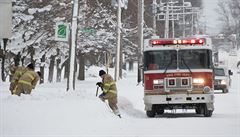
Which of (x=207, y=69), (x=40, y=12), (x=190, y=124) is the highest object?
(x=40, y=12)

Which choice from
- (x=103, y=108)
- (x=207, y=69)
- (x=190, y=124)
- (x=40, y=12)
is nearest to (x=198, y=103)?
(x=207, y=69)

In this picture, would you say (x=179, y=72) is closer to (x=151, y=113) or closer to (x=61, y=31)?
(x=151, y=113)

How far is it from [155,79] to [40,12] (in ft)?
47.7

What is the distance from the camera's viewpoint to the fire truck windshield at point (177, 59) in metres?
20.3

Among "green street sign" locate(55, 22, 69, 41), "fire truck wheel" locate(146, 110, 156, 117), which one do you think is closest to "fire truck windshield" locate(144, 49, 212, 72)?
"fire truck wheel" locate(146, 110, 156, 117)

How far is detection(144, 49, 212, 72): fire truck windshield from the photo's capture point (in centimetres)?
2034

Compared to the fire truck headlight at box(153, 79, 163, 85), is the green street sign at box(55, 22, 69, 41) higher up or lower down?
higher up

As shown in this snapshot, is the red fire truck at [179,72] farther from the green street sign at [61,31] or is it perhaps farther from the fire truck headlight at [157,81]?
the green street sign at [61,31]

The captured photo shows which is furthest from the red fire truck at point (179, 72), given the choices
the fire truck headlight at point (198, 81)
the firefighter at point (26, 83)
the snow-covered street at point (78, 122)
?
the firefighter at point (26, 83)

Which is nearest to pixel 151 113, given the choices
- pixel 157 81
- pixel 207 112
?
pixel 157 81

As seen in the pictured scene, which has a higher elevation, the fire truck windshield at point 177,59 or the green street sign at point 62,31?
the green street sign at point 62,31

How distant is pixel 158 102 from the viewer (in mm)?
20578

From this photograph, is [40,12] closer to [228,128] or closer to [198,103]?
[198,103]

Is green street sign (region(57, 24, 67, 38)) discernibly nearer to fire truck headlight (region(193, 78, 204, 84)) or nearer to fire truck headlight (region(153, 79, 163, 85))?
fire truck headlight (region(153, 79, 163, 85))
